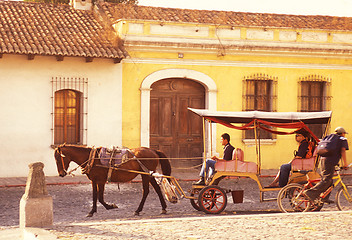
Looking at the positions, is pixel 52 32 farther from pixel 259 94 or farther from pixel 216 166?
pixel 216 166

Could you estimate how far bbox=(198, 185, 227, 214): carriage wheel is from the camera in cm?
1166

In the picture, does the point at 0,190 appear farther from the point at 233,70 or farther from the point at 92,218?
the point at 233,70

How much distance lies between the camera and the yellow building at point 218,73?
19.3 metres

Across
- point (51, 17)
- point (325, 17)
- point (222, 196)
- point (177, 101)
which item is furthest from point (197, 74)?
point (222, 196)

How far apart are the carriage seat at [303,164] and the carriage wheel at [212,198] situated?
4.64 feet

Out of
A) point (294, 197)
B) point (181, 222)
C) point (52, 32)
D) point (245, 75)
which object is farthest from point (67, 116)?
point (181, 222)

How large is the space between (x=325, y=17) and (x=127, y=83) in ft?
29.4

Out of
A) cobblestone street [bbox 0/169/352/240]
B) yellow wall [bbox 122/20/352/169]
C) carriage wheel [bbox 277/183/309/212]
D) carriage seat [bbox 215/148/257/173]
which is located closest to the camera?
cobblestone street [bbox 0/169/352/240]

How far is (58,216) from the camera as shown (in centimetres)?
1141

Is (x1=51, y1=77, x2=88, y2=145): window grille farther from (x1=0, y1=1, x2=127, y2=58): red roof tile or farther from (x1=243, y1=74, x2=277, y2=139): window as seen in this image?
(x1=243, y1=74, x2=277, y2=139): window

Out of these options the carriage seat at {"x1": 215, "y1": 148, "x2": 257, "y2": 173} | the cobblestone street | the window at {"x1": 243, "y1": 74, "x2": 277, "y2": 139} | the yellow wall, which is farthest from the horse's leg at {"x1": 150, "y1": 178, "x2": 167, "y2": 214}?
the window at {"x1": 243, "y1": 74, "x2": 277, "y2": 139}

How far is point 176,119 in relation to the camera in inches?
787

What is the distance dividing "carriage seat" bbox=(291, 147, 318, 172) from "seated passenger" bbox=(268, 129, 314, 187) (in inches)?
3.7

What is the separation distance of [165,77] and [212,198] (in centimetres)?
835
